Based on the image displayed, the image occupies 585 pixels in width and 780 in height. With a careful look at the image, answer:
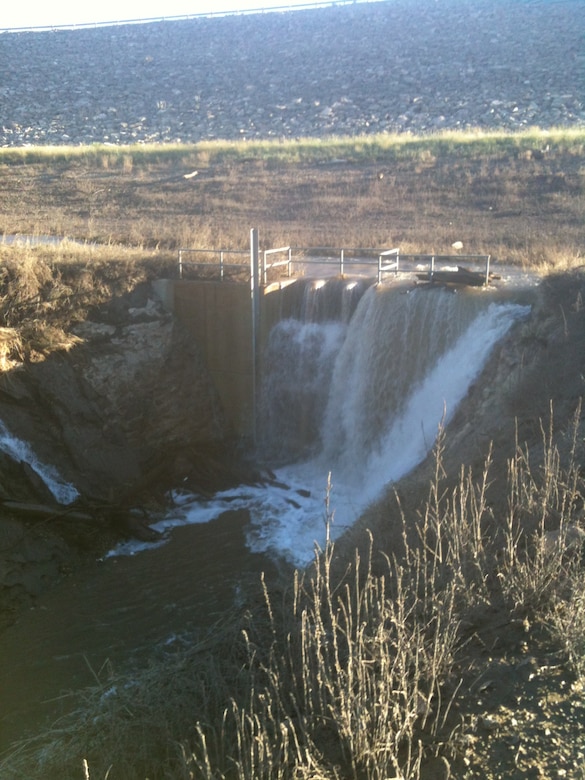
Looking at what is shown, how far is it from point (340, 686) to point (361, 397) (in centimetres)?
1228

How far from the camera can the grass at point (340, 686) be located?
14.9 feet

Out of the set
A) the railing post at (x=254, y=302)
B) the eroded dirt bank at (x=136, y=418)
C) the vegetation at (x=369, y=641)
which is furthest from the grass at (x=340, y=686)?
the railing post at (x=254, y=302)

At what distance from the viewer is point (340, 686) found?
15.1 ft

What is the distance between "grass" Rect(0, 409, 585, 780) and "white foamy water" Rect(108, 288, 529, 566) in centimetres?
641

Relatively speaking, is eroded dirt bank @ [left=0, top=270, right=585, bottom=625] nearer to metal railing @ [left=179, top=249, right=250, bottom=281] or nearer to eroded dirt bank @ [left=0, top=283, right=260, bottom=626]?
eroded dirt bank @ [left=0, top=283, right=260, bottom=626]

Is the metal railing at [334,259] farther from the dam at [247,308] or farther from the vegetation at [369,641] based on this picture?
the vegetation at [369,641]

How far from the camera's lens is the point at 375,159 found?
3472cm

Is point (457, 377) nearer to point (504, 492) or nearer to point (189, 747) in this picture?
point (504, 492)

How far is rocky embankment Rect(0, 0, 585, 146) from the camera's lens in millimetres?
42875

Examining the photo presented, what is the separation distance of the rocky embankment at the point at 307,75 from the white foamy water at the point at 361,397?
26262 mm

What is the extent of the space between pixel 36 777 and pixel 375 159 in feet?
105

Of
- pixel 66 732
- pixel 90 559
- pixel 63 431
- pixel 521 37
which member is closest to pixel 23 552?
pixel 90 559

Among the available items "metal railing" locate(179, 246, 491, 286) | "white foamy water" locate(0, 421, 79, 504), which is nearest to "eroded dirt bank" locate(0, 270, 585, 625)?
"white foamy water" locate(0, 421, 79, 504)

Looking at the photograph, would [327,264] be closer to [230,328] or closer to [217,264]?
[217,264]
